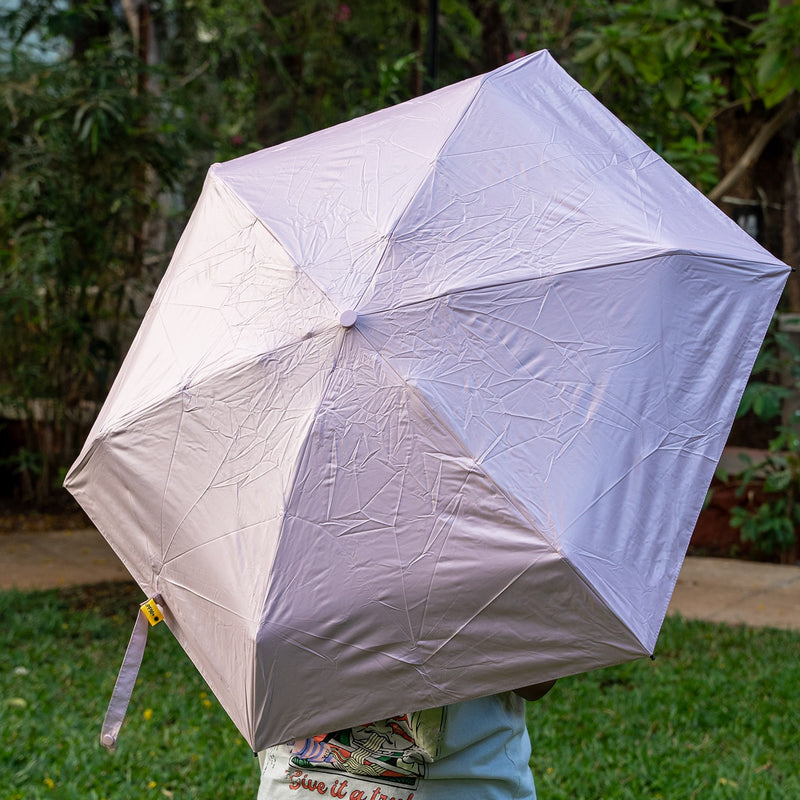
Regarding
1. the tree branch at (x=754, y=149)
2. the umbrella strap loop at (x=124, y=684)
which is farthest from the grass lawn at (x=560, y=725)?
the tree branch at (x=754, y=149)

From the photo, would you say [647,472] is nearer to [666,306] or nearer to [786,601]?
[666,306]

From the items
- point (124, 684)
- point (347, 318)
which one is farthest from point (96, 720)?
point (347, 318)

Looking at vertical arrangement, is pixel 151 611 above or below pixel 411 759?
above

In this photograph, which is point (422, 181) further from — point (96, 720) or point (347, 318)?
point (96, 720)

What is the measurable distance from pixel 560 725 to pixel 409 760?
2583mm

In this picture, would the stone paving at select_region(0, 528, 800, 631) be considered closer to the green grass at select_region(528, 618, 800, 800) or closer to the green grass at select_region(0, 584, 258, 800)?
the green grass at select_region(528, 618, 800, 800)

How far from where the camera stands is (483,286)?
163cm

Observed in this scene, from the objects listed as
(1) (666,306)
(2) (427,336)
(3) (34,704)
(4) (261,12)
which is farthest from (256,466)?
(4) (261,12)

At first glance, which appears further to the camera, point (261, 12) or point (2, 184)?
point (261, 12)

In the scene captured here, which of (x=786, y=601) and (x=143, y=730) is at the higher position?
(x=143, y=730)

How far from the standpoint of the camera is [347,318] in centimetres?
157

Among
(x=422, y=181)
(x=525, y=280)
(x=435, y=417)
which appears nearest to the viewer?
(x=435, y=417)

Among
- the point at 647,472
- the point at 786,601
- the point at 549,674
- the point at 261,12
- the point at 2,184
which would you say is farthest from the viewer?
the point at 261,12

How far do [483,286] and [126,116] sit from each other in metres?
4.88
